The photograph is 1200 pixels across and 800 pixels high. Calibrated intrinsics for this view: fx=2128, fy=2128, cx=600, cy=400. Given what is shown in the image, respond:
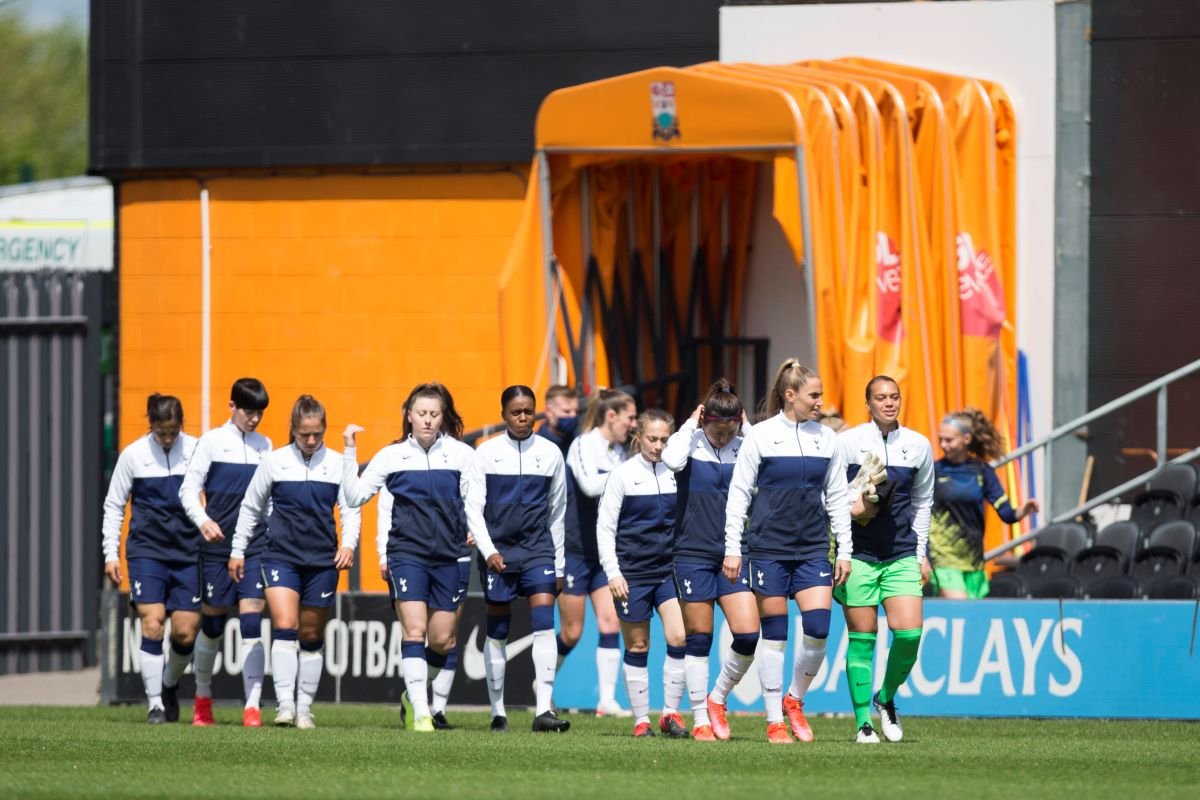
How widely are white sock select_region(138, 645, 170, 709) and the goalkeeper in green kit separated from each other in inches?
173

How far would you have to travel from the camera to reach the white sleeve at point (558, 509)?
40.4 feet

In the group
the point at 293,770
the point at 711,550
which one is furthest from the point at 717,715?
the point at 293,770

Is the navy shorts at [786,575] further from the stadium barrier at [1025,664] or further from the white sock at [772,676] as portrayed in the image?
the stadium barrier at [1025,664]

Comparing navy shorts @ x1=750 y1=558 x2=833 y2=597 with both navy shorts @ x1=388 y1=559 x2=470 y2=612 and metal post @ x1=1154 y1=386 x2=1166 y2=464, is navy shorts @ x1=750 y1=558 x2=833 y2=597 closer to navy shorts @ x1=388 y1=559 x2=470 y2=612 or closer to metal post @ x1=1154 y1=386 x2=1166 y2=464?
navy shorts @ x1=388 y1=559 x2=470 y2=612

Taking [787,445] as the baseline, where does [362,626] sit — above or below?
below

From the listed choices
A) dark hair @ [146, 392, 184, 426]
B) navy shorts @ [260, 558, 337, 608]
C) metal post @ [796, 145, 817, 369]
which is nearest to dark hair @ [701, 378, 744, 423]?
navy shorts @ [260, 558, 337, 608]

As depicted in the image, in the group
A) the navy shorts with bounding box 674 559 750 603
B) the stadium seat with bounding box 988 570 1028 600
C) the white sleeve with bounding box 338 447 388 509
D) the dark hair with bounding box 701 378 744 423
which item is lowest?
the stadium seat with bounding box 988 570 1028 600

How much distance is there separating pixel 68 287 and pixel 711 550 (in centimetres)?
898

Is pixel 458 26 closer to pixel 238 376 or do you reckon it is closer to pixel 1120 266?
pixel 238 376

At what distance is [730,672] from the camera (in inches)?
448

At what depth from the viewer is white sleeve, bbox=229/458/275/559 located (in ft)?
40.3

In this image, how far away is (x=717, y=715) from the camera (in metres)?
11.5

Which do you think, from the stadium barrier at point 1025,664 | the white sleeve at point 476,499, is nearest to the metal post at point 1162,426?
the stadium barrier at point 1025,664

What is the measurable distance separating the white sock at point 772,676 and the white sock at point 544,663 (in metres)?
1.58
